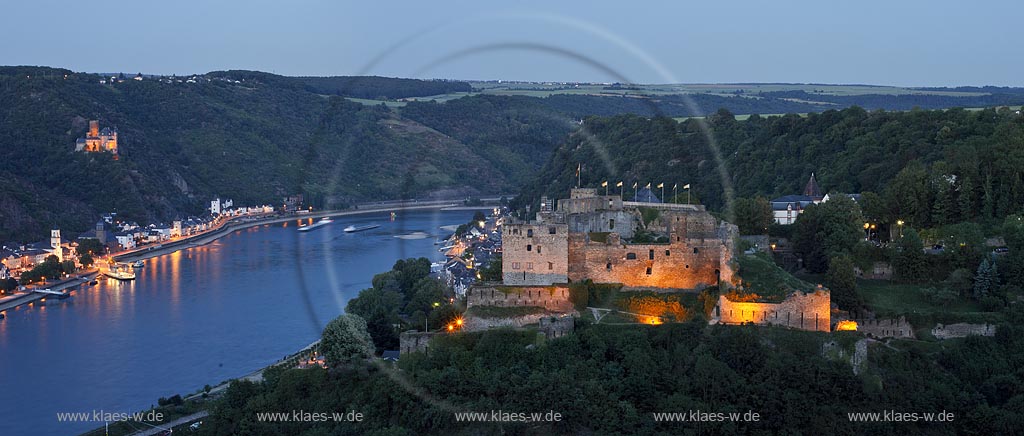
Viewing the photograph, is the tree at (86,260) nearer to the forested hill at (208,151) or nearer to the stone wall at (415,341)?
the forested hill at (208,151)

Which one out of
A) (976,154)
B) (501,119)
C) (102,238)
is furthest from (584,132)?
(976,154)

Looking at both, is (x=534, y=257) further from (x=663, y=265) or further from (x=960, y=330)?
(x=960, y=330)

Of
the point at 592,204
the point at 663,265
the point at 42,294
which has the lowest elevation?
the point at 42,294

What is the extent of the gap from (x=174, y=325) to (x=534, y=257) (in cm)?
1881

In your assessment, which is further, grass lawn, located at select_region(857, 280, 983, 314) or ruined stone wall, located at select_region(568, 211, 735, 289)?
grass lawn, located at select_region(857, 280, 983, 314)

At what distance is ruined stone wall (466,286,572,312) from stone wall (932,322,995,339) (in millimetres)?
6849

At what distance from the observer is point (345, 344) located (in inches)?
871

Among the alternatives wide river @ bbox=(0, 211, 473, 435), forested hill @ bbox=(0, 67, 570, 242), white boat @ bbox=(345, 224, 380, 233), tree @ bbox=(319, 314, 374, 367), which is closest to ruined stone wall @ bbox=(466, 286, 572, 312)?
tree @ bbox=(319, 314, 374, 367)

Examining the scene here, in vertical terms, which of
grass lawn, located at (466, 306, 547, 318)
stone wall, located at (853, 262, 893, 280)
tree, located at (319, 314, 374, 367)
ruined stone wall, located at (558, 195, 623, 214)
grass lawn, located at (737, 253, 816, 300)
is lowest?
tree, located at (319, 314, 374, 367)

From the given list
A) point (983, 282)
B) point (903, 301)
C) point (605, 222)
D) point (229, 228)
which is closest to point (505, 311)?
point (605, 222)

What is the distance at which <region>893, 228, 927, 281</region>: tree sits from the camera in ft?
76.0

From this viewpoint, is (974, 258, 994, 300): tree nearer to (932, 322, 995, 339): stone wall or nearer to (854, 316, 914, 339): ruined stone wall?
(932, 322, 995, 339): stone wall

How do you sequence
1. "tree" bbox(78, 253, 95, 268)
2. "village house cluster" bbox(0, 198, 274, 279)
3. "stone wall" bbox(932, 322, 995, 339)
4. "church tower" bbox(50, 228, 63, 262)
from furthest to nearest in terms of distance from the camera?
1. "church tower" bbox(50, 228, 63, 262)
2. "tree" bbox(78, 253, 95, 268)
3. "village house cluster" bbox(0, 198, 274, 279)
4. "stone wall" bbox(932, 322, 995, 339)

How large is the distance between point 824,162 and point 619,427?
894 inches
